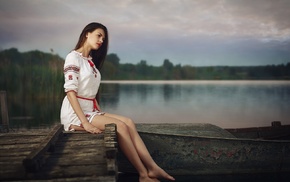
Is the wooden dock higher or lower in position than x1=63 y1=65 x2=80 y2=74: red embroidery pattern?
lower

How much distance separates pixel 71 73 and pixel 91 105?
433 millimetres

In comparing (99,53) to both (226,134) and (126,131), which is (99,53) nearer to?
(126,131)

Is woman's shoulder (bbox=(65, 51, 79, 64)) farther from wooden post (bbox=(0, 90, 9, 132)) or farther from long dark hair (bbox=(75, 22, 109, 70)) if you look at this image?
wooden post (bbox=(0, 90, 9, 132))

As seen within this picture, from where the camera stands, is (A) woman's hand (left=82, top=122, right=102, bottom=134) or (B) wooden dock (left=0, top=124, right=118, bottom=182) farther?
(A) woman's hand (left=82, top=122, right=102, bottom=134)

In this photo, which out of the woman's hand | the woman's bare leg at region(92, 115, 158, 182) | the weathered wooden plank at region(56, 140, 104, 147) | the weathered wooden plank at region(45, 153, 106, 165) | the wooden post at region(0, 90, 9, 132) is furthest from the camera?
the wooden post at region(0, 90, 9, 132)

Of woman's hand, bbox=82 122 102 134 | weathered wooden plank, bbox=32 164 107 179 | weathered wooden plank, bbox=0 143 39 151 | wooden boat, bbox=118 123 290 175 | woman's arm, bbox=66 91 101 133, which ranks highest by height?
woman's arm, bbox=66 91 101 133

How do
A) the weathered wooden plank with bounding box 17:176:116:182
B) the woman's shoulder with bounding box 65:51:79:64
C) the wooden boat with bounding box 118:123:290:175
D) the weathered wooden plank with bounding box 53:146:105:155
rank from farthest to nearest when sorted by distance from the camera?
1. the wooden boat with bounding box 118:123:290:175
2. the woman's shoulder with bounding box 65:51:79:64
3. the weathered wooden plank with bounding box 53:146:105:155
4. the weathered wooden plank with bounding box 17:176:116:182

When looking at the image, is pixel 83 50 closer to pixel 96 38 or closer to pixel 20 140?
pixel 96 38

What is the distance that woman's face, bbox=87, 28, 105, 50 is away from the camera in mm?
3307

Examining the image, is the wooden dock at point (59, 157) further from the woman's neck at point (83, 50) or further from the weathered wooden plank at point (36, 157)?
the woman's neck at point (83, 50)

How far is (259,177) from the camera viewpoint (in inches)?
178

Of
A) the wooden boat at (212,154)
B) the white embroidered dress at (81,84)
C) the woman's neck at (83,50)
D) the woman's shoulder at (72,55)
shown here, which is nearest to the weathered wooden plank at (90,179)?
the white embroidered dress at (81,84)

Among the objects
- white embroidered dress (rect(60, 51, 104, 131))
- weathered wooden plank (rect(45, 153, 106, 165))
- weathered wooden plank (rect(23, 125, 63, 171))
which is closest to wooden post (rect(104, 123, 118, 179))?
weathered wooden plank (rect(45, 153, 106, 165))

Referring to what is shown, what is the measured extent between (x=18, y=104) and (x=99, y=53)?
9.38m
